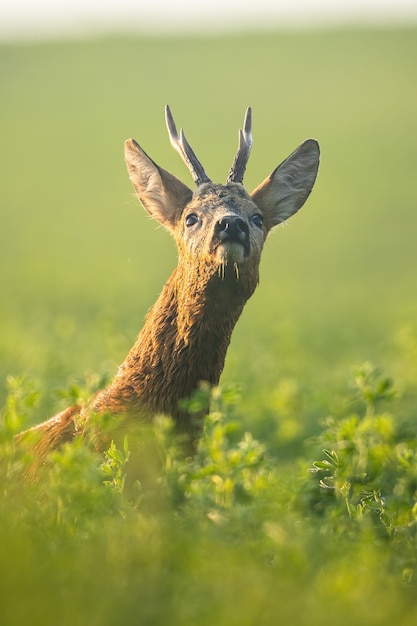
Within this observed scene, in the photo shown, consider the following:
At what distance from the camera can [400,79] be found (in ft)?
183

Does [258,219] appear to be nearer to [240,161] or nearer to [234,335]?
[240,161]

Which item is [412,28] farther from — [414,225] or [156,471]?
[156,471]

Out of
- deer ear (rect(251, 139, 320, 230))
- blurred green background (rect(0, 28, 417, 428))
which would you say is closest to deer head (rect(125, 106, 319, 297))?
deer ear (rect(251, 139, 320, 230))

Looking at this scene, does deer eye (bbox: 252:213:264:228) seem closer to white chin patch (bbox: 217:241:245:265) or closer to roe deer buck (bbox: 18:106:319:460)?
roe deer buck (bbox: 18:106:319:460)

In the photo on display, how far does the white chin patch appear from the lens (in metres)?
7.55

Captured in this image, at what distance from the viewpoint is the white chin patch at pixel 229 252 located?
755cm

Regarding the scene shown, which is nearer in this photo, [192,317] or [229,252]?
[229,252]

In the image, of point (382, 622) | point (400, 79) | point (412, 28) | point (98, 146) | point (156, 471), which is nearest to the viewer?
point (382, 622)

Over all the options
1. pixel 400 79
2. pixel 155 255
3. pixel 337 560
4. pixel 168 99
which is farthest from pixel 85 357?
pixel 400 79

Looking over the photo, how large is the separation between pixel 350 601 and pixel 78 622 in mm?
1037

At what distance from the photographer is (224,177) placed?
144 feet

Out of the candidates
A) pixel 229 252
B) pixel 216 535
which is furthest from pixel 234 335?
pixel 216 535

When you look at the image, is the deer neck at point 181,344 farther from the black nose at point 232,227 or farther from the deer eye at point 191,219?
the deer eye at point 191,219

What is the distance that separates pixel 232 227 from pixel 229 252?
6.3 inches
